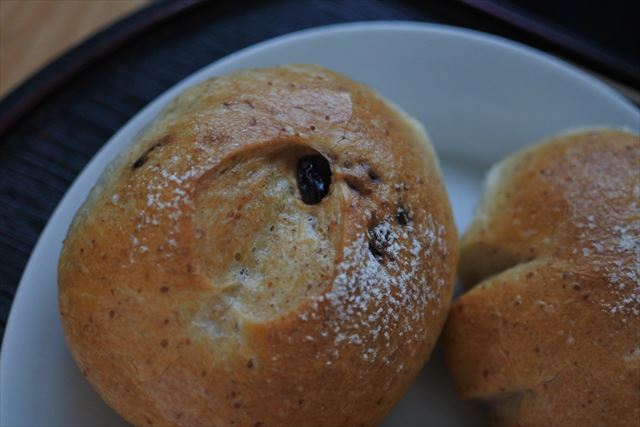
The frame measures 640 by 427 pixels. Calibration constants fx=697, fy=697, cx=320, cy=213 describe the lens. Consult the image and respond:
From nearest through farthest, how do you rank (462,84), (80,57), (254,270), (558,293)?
(254,270)
(558,293)
(80,57)
(462,84)

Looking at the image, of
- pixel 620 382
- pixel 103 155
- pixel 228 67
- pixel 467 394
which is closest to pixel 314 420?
pixel 467 394

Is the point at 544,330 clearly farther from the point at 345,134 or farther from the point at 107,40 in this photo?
the point at 107,40

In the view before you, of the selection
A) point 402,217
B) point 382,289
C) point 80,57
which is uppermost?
point 80,57

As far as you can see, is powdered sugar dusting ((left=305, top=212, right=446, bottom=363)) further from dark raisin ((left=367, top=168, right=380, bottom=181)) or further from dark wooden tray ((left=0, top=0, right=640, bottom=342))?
dark wooden tray ((left=0, top=0, right=640, bottom=342))

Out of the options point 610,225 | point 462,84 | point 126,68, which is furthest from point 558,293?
point 126,68

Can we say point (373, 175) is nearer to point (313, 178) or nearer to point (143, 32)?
point (313, 178)

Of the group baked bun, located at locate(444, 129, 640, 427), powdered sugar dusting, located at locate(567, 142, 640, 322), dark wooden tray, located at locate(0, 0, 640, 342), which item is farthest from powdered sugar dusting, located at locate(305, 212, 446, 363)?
dark wooden tray, located at locate(0, 0, 640, 342)

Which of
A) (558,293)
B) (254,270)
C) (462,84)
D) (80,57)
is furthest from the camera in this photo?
(462,84)
